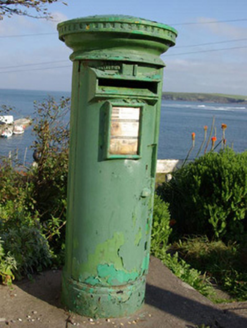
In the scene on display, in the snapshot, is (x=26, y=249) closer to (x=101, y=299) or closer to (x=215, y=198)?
(x=101, y=299)

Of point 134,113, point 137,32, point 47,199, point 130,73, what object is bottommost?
point 47,199

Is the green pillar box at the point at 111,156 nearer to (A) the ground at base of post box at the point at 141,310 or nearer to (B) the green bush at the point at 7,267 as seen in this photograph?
(A) the ground at base of post box at the point at 141,310

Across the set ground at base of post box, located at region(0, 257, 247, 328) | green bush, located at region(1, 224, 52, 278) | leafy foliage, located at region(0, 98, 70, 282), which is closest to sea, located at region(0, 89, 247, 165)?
leafy foliage, located at region(0, 98, 70, 282)

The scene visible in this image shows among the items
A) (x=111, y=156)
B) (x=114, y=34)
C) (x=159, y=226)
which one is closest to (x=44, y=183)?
(x=159, y=226)

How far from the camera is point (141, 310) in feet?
10.7

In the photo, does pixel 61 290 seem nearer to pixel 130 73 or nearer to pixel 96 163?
pixel 96 163

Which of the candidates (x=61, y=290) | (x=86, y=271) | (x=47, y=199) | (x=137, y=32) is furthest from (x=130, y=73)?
(x=47, y=199)

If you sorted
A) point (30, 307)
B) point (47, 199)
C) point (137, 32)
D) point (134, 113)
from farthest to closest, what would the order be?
point (47, 199), point (30, 307), point (134, 113), point (137, 32)

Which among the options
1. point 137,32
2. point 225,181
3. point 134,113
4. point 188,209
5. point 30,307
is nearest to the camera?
point 137,32

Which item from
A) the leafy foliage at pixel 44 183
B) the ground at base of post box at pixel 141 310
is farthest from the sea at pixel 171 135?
the ground at base of post box at pixel 141 310

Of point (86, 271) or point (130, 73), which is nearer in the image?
point (130, 73)

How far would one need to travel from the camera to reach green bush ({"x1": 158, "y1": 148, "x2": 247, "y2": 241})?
5480 millimetres

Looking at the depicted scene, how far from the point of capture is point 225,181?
18.0ft

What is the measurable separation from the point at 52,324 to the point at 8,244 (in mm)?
1034
